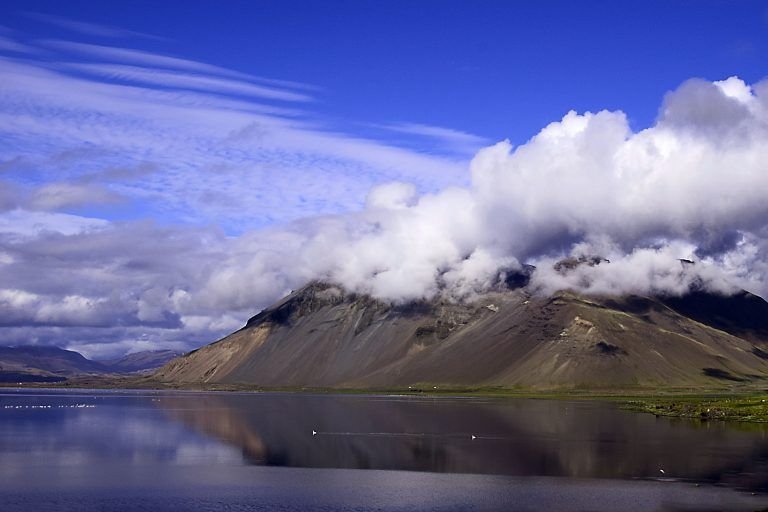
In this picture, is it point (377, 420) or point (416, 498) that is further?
point (377, 420)

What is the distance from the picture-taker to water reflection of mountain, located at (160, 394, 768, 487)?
88250 mm

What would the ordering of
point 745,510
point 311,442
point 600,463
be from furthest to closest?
point 311,442, point 600,463, point 745,510

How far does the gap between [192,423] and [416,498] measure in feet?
313

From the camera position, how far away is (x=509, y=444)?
369 feet

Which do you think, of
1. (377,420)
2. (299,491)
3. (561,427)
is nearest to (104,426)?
(377,420)

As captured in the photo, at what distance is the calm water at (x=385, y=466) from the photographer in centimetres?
6788

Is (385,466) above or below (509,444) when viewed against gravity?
below

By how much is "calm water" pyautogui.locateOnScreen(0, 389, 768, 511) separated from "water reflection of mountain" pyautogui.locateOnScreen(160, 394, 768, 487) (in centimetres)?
24

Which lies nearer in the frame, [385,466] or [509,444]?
[385,466]

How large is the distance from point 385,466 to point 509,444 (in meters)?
28.2

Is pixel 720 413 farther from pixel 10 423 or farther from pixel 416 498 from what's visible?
pixel 10 423

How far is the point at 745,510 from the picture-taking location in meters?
63.2

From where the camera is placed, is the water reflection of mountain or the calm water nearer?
the calm water

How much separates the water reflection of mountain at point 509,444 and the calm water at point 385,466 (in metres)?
0.24
